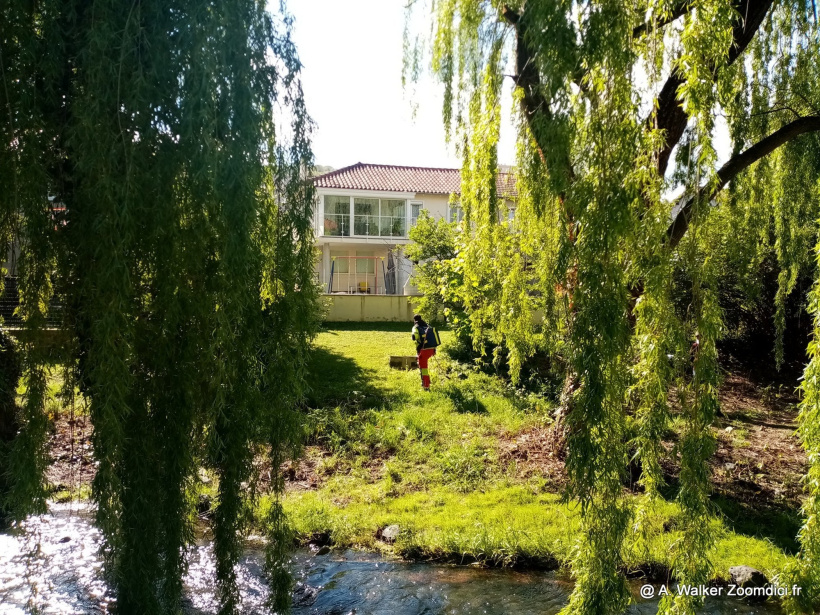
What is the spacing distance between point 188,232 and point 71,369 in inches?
39.6

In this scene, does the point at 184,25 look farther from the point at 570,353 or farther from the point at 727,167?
the point at 727,167

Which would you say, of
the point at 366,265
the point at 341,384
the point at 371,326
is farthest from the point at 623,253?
the point at 366,265

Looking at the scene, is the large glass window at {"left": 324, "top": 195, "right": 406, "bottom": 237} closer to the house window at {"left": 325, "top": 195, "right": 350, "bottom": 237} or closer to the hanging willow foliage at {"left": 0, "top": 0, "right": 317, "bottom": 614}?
the house window at {"left": 325, "top": 195, "right": 350, "bottom": 237}

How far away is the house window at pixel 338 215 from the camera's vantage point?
90.1 feet

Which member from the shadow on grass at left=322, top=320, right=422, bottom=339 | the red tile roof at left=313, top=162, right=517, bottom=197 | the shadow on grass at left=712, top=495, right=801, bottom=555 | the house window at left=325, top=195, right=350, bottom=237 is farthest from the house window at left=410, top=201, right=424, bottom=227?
the shadow on grass at left=712, top=495, right=801, bottom=555

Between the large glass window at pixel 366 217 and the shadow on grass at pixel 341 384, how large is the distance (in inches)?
558

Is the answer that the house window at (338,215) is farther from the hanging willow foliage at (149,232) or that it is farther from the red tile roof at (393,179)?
the hanging willow foliage at (149,232)

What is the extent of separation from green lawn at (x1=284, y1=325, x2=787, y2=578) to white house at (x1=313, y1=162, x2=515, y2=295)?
14380 mm

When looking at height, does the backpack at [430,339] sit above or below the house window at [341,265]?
below

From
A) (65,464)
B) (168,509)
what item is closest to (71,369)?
(168,509)

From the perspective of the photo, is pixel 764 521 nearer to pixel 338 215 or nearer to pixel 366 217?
pixel 366 217

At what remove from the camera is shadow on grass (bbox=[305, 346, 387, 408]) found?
11289 millimetres

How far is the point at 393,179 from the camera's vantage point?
95.8 feet

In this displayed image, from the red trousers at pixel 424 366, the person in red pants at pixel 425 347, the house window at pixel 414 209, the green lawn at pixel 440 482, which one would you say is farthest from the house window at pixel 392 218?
the red trousers at pixel 424 366
